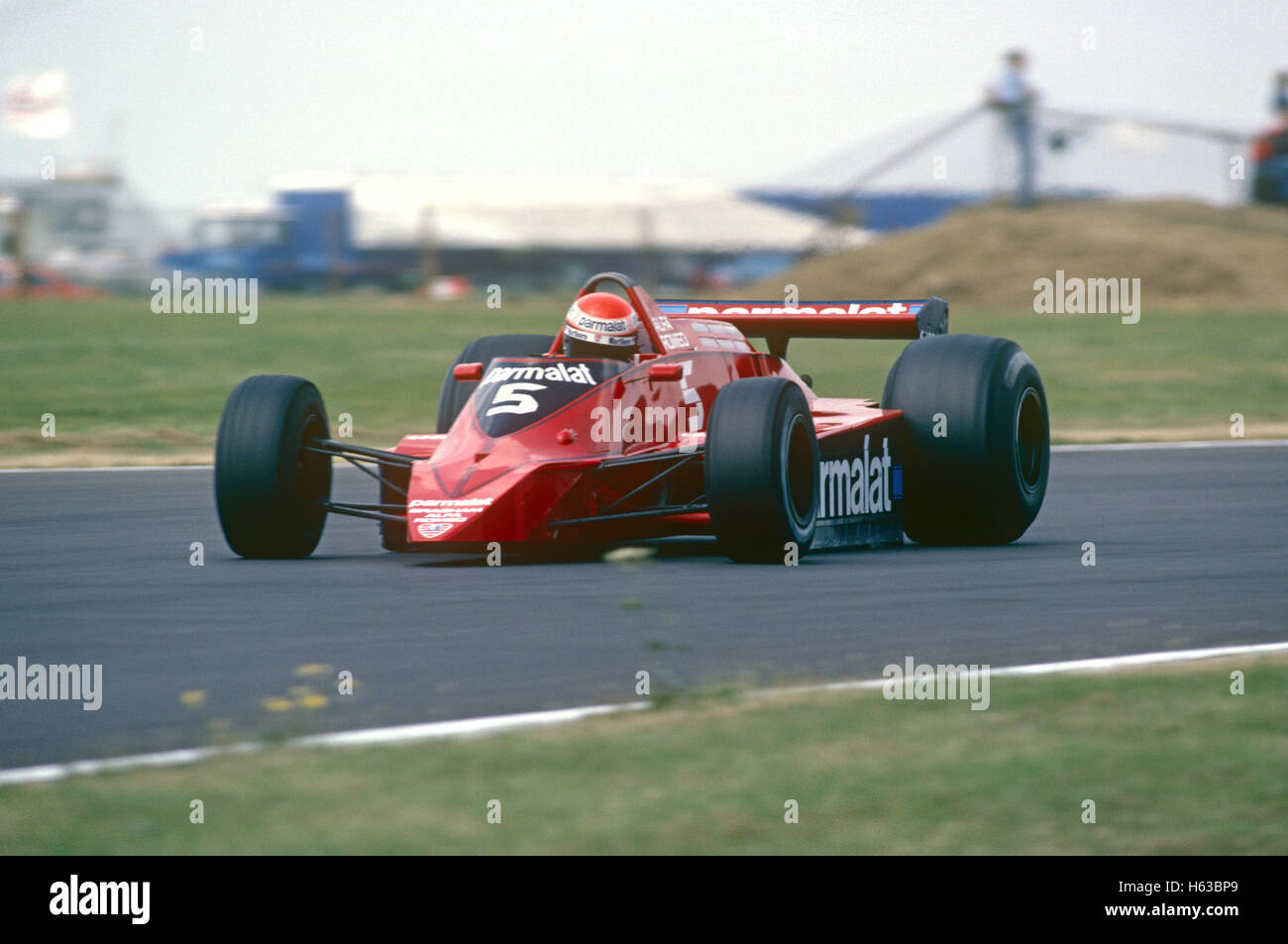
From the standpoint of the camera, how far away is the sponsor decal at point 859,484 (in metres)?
11.2

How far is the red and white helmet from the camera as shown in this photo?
11398 mm

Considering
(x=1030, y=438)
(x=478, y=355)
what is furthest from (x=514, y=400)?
(x=1030, y=438)

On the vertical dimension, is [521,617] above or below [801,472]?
below

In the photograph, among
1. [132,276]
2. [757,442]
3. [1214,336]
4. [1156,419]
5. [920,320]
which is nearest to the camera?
[757,442]

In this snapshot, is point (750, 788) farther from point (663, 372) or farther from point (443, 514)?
point (663, 372)

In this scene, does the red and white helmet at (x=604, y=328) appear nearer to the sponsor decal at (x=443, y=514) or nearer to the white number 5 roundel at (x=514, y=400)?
the white number 5 roundel at (x=514, y=400)

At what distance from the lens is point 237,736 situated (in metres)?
6.46

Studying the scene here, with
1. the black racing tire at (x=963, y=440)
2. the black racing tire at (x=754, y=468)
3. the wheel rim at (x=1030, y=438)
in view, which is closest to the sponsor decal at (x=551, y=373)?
the black racing tire at (x=754, y=468)

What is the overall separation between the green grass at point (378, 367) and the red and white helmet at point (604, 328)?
781 centimetres

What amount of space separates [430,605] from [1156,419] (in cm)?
1542

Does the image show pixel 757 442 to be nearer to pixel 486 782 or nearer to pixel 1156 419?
pixel 486 782

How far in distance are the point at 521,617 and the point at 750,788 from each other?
10.6 feet

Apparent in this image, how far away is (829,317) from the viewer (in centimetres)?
1363
